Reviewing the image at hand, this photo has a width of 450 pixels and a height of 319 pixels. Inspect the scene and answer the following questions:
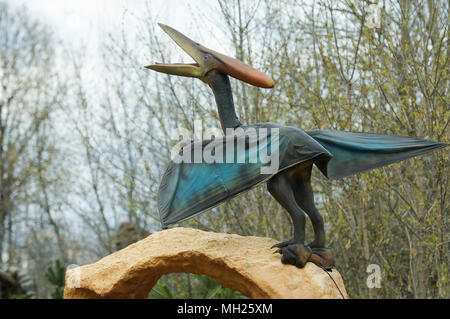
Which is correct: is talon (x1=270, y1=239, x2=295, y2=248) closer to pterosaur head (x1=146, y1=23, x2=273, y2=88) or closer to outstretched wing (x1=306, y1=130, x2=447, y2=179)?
outstretched wing (x1=306, y1=130, x2=447, y2=179)

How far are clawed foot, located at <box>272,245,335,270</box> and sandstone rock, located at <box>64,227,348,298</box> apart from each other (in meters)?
0.04

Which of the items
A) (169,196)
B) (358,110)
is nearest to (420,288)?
(358,110)

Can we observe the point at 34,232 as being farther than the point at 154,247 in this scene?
Yes

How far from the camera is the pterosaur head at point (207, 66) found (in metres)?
2.93

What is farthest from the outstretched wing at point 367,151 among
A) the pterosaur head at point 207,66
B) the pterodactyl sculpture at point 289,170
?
the pterosaur head at point 207,66

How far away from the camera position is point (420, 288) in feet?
14.7

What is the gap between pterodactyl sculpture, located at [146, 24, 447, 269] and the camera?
2693 millimetres

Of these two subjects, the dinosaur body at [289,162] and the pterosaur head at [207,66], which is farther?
the pterosaur head at [207,66]

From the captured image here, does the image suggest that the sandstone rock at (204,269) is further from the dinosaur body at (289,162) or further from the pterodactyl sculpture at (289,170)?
the dinosaur body at (289,162)

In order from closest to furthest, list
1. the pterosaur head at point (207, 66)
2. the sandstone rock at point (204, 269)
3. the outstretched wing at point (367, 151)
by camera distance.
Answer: the sandstone rock at point (204, 269), the outstretched wing at point (367, 151), the pterosaur head at point (207, 66)

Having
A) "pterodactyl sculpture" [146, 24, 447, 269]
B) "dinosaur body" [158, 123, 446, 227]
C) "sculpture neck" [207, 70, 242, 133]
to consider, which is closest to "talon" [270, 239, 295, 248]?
"pterodactyl sculpture" [146, 24, 447, 269]
